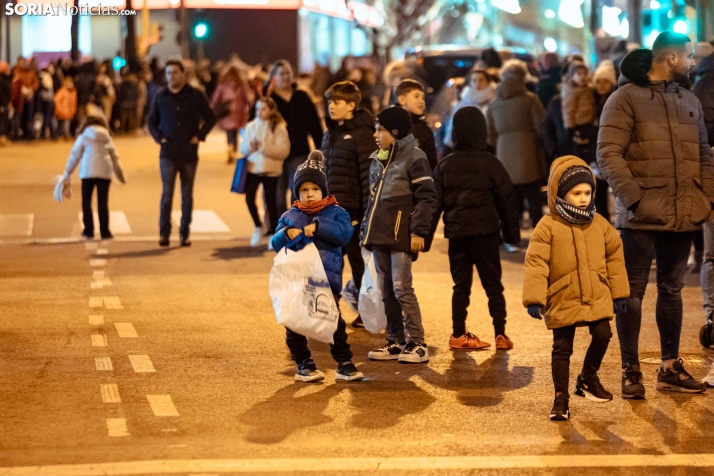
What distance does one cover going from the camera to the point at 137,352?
8961mm

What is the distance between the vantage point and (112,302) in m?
11.2

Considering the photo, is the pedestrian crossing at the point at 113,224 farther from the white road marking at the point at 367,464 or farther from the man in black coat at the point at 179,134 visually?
the white road marking at the point at 367,464

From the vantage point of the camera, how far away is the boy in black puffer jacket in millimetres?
9352

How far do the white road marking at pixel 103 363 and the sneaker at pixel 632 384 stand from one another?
125 inches

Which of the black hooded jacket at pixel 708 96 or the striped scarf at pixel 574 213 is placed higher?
the black hooded jacket at pixel 708 96

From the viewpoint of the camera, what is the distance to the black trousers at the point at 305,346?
26.5 feet

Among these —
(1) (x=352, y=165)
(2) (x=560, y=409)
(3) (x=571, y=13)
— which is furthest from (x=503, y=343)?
(3) (x=571, y=13)

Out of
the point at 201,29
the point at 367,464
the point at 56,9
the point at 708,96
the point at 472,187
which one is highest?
the point at 201,29

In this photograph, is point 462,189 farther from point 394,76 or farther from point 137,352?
point 394,76

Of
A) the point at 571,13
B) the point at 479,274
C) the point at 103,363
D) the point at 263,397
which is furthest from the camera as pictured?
the point at 571,13

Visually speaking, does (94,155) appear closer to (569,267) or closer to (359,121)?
(359,121)

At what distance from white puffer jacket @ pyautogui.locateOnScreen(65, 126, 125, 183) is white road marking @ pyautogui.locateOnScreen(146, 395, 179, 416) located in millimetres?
7980

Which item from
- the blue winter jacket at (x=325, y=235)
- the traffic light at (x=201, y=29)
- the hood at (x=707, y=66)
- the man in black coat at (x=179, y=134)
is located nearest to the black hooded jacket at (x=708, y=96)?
the hood at (x=707, y=66)

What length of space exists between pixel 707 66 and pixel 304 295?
139 inches
